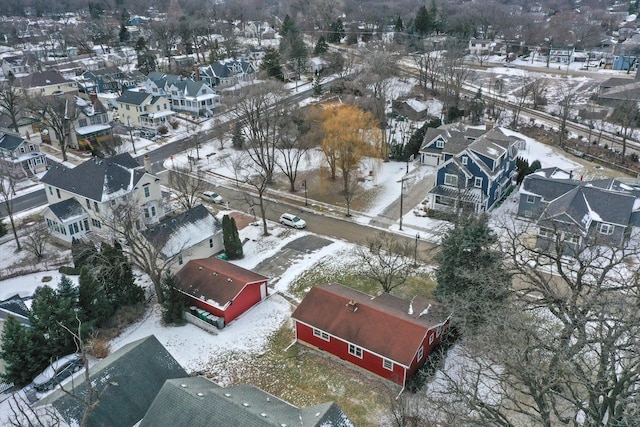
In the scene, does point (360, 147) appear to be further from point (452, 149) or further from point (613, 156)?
point (613, 156)

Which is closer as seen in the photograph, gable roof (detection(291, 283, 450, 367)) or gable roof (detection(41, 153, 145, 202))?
gable roof (detection(291, 283, 450, 367))

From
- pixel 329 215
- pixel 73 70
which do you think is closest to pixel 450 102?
pixel 329 215

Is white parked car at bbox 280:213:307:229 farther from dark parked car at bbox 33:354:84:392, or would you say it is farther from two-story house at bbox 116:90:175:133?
two-story house at bbox 116:90:175:133

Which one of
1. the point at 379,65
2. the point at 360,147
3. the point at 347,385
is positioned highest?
the point at 379,65

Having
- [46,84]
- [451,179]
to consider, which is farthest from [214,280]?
[46,84]

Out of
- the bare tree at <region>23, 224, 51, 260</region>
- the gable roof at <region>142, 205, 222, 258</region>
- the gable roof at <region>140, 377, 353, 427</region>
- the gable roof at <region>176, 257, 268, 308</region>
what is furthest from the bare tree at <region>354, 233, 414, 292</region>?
the bare tree at <region>23, 224, 51, 260</region>

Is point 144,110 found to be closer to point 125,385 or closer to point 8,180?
point 8,180

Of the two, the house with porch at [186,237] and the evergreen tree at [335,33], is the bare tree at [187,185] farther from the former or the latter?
the evergreen tree at [335,33]
